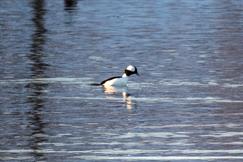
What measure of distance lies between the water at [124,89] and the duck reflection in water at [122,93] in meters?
0.02

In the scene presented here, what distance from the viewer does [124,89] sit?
24.2 metres

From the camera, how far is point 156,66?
27.3 metres

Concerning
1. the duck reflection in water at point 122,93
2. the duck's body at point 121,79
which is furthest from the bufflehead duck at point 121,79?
the duck reflection in water at point 122,93

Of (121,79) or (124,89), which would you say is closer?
(124,89)

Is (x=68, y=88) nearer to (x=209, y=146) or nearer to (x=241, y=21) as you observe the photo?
(x=209, y=146)

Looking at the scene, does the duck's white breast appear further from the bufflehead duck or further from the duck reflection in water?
the duck reflection in water

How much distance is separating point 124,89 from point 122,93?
0.60 meters

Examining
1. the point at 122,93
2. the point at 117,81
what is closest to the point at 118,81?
the point at 117,81

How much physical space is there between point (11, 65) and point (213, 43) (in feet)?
20.1

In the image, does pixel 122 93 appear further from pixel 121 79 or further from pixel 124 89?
pixel 121 79

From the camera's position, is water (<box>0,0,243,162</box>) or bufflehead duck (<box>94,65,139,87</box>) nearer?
water (<box>0,0,243,162</box>)

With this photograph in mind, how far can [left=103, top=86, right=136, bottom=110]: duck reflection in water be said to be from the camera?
72.4ft

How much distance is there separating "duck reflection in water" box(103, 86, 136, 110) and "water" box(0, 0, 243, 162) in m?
0.02

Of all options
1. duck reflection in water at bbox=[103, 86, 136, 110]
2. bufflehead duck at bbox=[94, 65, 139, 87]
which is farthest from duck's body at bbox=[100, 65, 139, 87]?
duck reflection in water at bbox=[103, 86, 136, 110]
